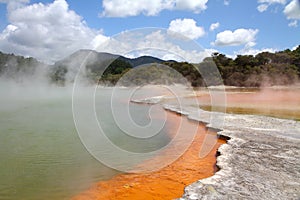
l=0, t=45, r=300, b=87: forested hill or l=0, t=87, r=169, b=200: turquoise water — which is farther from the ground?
l=0, t=45, r=300, b=87: forested hill

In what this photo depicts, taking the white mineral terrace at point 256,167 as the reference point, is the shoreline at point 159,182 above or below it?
below

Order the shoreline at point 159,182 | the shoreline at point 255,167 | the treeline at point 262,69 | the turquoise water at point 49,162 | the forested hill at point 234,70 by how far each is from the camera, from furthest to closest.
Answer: the treeline at point 262,69 → the forested hill at point 234,70 → the turquoise water at point 49,162 → the shoreline at point 159,182 → the shoreline at point 255,167

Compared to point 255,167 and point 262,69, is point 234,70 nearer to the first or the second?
point 262,69

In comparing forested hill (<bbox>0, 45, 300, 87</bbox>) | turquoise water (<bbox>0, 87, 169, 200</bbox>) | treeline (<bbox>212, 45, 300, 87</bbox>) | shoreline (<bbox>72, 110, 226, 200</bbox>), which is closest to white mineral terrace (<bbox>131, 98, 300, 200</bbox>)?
shoreline (<bbox>72, 110, 226, 200</bbox>)

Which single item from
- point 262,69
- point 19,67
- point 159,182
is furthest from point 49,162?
point 19,67

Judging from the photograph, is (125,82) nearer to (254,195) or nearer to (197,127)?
(197,127)

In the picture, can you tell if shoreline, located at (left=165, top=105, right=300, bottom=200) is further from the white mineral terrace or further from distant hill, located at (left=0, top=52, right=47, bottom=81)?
distant hill, located at (left=0, top=52, right=47, bottom=81)

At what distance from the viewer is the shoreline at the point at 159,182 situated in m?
5.46

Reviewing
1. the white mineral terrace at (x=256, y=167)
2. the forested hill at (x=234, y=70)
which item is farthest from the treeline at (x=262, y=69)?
the white mineral terrace at (x=256, y=167)

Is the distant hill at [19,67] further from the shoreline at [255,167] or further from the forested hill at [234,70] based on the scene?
the shoreline at [255,167]

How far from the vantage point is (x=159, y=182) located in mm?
6148

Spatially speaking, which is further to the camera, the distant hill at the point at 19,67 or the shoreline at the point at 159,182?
the distant hill at the point at 19,67

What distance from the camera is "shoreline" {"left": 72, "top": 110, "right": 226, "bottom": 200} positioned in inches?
215

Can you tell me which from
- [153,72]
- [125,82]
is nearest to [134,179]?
[153,72]
